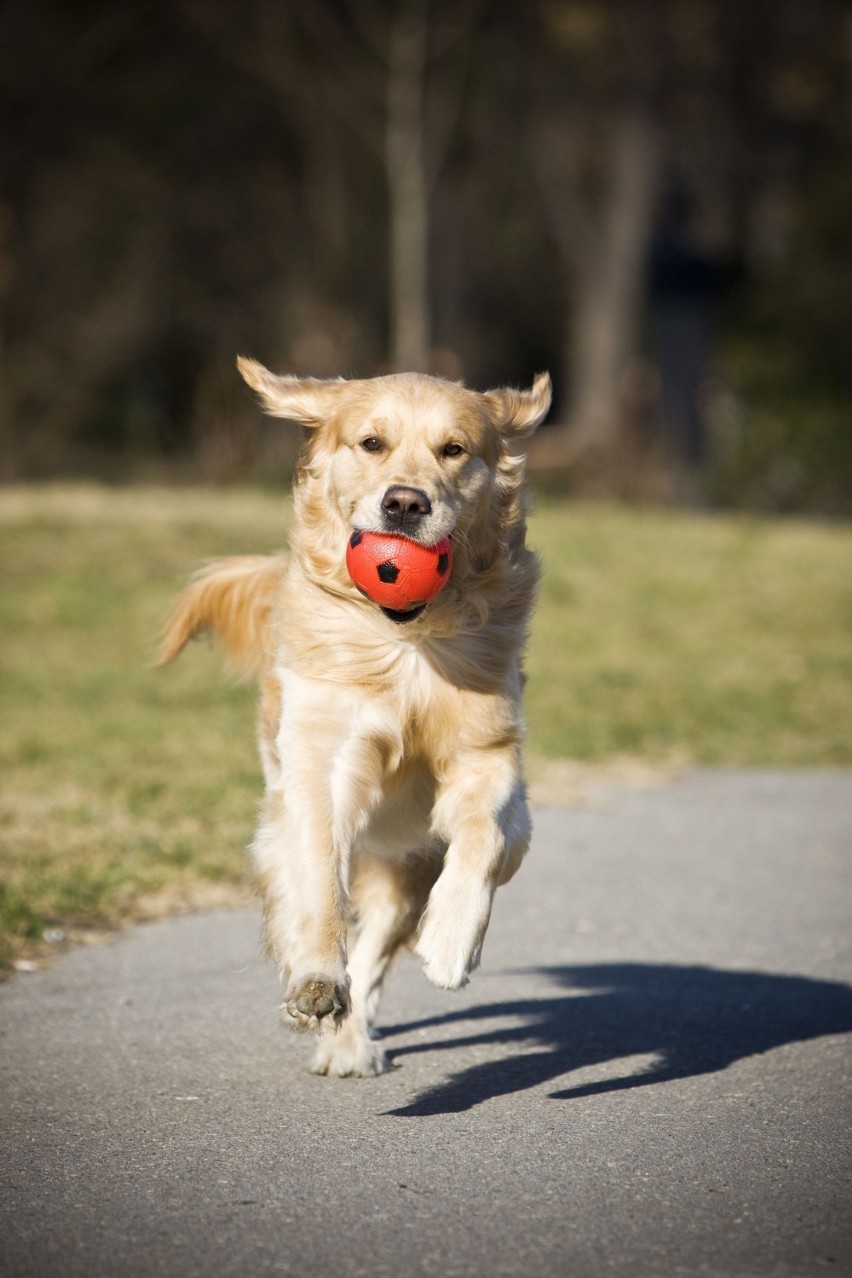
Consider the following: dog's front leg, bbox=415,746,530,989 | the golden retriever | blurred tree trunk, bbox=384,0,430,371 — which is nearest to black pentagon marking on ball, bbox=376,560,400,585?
the golden retriever

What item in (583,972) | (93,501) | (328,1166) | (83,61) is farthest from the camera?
(83,61)

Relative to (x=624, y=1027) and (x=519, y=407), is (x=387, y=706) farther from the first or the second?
(x=624, y=1027)

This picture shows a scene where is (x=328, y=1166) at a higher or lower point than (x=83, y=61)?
lower

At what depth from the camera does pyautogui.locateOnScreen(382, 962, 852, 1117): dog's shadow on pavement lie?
4492 millimetres

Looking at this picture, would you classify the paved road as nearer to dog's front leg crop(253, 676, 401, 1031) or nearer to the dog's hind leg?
the dog's hind leg

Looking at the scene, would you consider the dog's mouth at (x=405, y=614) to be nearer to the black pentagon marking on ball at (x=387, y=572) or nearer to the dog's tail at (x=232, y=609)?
the black pentagon marking on ball at (x=387, y=572)

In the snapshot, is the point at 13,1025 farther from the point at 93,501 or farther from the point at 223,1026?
the point at 93,501

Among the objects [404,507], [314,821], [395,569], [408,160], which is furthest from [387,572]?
[408,160]

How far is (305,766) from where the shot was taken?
4.32 metres

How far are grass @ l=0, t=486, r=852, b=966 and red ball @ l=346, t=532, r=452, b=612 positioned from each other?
7.60ft

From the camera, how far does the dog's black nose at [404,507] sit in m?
4.31

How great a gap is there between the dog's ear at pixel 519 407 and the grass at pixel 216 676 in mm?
2562

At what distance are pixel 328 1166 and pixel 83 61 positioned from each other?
86.9 feet

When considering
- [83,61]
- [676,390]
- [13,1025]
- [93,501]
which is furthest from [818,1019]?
[83,61]
